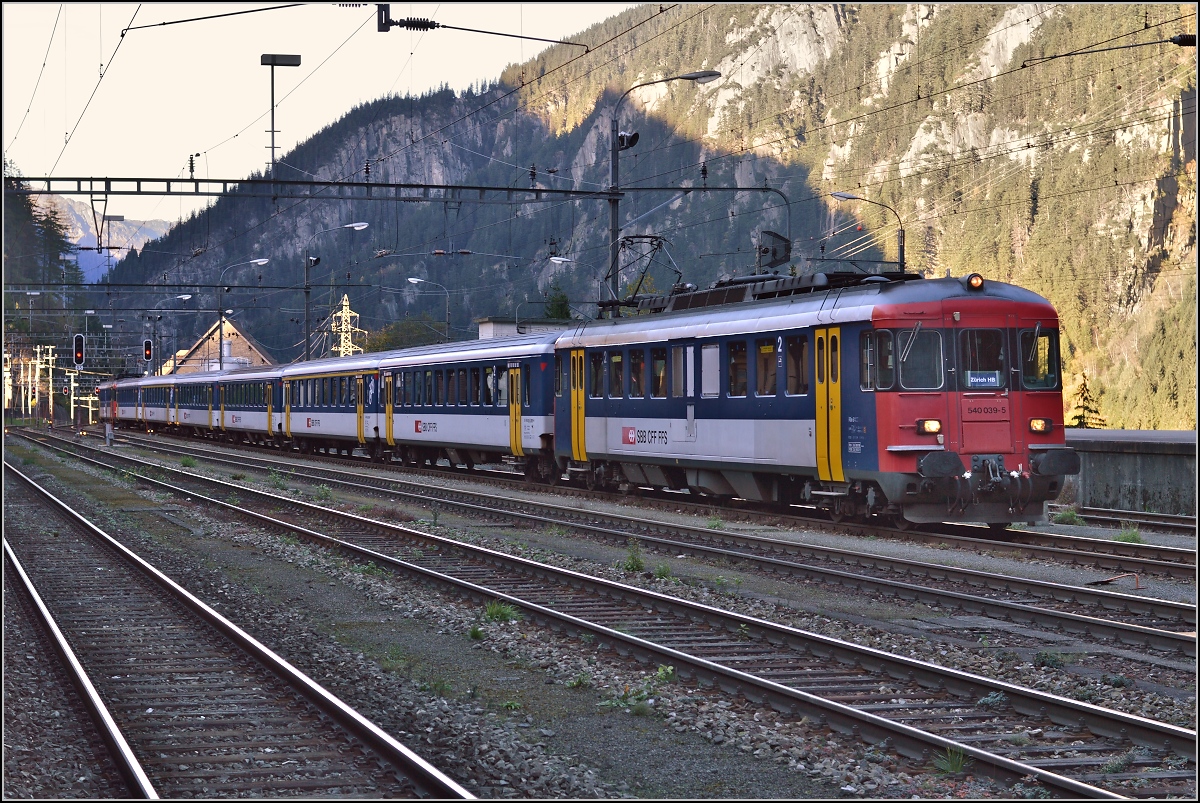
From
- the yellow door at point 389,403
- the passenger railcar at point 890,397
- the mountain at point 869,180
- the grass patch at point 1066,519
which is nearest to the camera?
the passenger railcar at point 890,397

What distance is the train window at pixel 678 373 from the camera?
861 inches

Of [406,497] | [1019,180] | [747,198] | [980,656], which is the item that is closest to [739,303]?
[406,497]

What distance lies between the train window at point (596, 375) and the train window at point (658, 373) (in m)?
2.18

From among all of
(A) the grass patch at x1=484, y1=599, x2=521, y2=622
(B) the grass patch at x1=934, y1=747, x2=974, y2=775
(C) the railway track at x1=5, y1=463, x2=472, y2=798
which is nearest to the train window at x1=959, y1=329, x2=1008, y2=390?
(A) the grass patch at x1=484, y1=599, x2=521, y2=622

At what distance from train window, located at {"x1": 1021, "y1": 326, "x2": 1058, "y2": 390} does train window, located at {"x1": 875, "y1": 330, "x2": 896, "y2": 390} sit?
184cm

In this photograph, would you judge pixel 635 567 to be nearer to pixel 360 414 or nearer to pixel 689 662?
pixel 689 662

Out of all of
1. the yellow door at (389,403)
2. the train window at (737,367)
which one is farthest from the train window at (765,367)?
the yellow door at (389,403)

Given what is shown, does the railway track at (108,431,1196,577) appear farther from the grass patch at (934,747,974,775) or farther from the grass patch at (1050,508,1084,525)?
the grass patch at (934,747,974,775)

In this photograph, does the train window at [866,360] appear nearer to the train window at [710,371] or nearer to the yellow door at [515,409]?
the train window at [710,371]

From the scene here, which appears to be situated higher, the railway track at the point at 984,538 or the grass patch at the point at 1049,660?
the railway track at the point at 984,538

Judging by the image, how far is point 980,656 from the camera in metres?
10.3

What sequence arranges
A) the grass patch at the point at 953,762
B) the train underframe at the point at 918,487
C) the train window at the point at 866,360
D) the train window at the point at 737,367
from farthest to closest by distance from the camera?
the train window at the point at 737,367, the train window at the point at 866,360, the train underframe at the point at 918,487, the grass patch at the point at 953,762

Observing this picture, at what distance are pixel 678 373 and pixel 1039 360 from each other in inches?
246

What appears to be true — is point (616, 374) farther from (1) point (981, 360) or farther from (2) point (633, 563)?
(2) point (633, 563)
